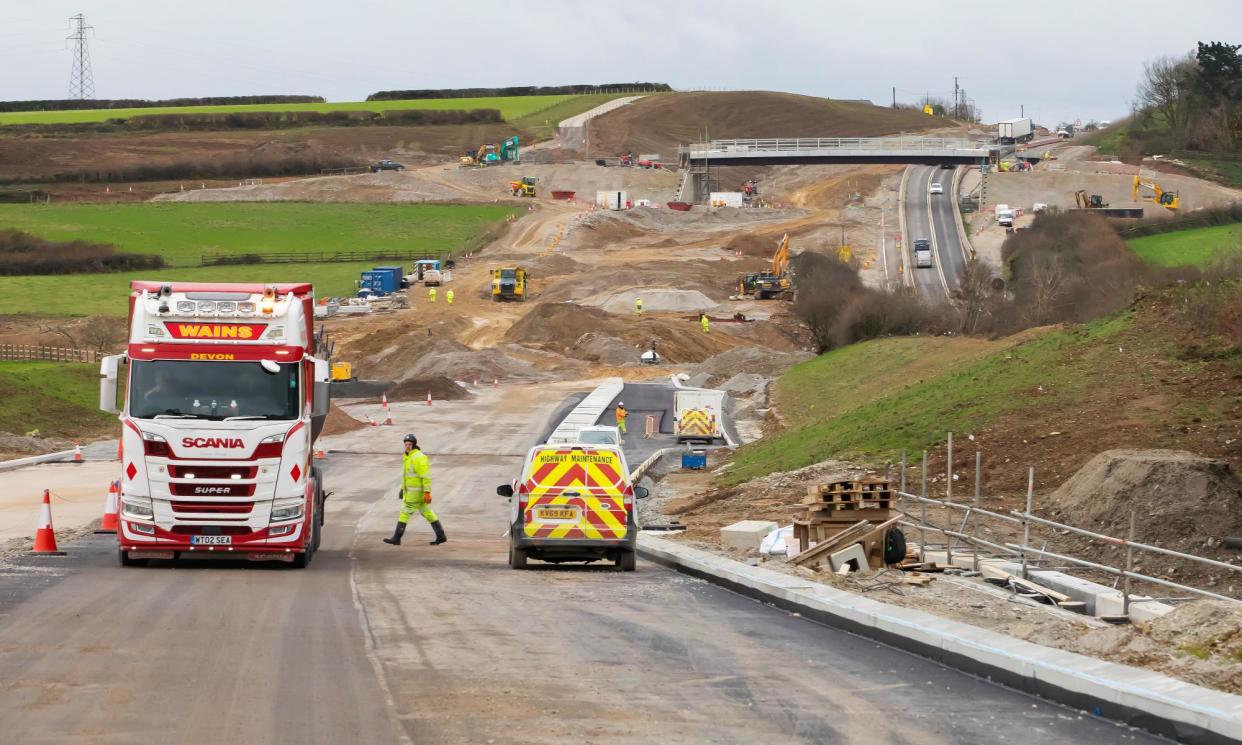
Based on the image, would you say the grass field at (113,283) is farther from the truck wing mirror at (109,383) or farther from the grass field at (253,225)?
the truck wing mirror at (109,383)

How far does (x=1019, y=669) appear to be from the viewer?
11648 millimetres

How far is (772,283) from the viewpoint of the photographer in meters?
103

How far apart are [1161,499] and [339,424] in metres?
38.0

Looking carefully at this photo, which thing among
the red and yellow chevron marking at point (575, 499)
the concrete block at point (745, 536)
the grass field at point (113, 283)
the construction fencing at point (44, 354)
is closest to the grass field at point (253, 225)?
the grass field at point (113, 283)

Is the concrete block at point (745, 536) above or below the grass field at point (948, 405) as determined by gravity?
below

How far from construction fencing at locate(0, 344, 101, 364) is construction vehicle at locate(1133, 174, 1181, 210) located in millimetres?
81248

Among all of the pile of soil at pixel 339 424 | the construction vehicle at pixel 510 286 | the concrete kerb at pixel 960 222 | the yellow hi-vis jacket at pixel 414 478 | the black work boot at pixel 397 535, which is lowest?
the pile of soil at pixel 339 424

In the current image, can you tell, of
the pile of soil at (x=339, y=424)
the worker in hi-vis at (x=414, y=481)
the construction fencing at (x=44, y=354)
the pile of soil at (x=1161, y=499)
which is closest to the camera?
the pile of soil at (x=1161, y=499)

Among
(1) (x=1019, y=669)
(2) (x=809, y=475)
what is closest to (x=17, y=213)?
(2) (x=809, y=475)

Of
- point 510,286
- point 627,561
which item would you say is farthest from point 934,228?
point 627,561

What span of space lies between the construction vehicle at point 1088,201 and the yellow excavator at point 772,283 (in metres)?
31.4

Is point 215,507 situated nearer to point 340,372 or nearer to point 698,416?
point 698,416

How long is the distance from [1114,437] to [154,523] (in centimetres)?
1767

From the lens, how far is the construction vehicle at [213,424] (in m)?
19.6
